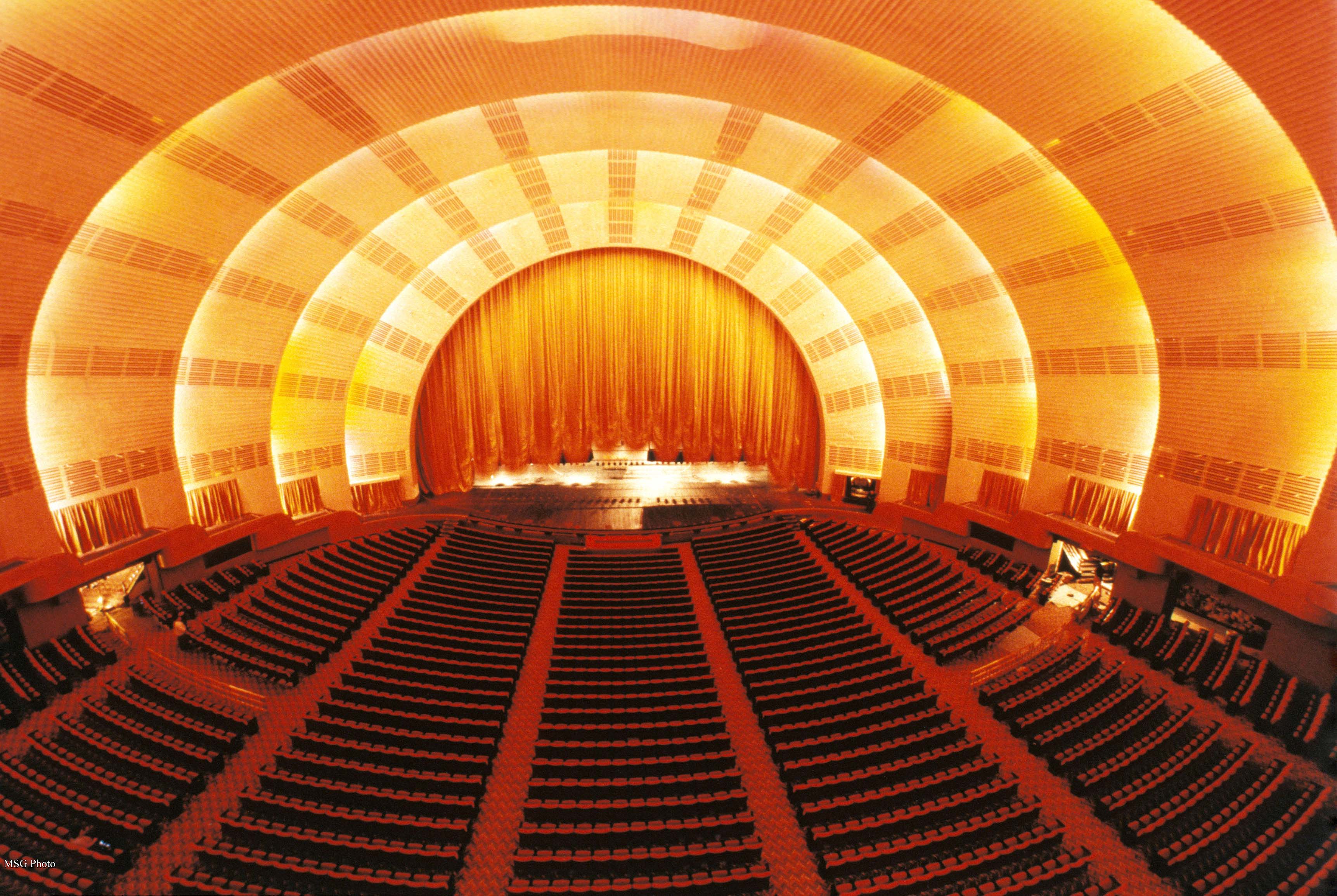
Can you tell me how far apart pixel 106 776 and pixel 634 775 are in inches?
216

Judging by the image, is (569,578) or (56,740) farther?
(569,578)

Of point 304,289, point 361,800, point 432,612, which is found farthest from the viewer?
point 304,289

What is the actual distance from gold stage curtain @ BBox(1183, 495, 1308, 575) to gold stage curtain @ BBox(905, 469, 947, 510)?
18.3ft

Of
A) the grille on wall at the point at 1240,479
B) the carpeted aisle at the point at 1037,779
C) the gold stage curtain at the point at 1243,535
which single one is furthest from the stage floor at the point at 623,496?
the gold stage curtain at the point at 1243,535

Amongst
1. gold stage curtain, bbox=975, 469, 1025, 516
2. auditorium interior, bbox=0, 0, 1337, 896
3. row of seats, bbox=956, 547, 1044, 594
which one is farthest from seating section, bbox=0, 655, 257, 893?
gold stage curtain, bbox=975, 469, 1025, 516

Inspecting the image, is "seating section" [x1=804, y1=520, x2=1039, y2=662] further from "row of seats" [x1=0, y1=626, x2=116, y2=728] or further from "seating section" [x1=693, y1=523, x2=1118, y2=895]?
"row of seats" [x1=0, y1=626, x2=116, y2=728]

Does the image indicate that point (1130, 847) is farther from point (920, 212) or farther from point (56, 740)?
point (56, 740)

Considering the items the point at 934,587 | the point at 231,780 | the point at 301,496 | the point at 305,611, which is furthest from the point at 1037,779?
the point at 301,496

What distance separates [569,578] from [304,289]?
852cm

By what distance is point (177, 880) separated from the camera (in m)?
4.55

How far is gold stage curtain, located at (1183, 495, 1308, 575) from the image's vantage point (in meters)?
7.89

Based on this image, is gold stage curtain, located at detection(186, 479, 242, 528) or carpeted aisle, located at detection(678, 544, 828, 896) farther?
gold stage curtain, located at detection(186, 479, 242, 528)

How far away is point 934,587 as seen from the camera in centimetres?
1077

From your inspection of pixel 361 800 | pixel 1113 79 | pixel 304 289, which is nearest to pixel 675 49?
pixel 1113 79
